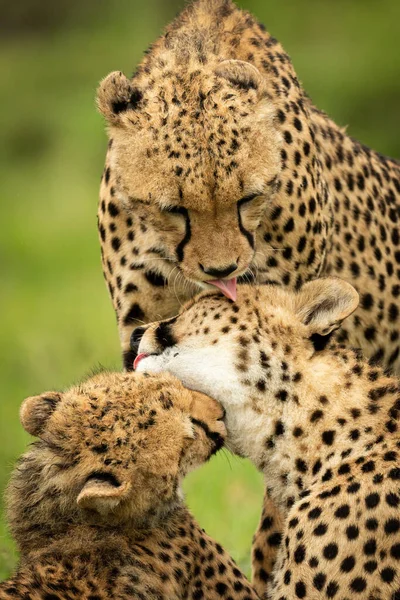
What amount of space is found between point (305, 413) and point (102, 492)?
2.09 feet

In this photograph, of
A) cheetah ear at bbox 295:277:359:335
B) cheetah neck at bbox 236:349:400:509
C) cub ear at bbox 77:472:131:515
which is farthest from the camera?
cheetah ear at bbox 295:277:359:335

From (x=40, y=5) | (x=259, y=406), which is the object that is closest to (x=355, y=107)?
(x=40, y=5)

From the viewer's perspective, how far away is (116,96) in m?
3.93

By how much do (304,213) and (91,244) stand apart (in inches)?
329

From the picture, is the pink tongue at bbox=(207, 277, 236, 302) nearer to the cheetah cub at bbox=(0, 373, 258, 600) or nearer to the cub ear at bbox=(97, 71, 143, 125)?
the cheetah cub at bbox=(0, 373, 258, 600)

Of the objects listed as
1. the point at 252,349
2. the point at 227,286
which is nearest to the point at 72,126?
the point at 227,286

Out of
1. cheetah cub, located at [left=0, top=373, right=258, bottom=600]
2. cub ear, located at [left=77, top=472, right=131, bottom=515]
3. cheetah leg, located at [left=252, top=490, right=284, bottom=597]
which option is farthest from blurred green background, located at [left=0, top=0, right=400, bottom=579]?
cub ear, located at [left=77, top=472, right=131, bottom=515]

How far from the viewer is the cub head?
335cm

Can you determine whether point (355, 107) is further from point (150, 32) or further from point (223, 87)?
point (223, 87)

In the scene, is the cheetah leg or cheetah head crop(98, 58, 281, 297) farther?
the cheetah leg

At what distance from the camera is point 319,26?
15930mm

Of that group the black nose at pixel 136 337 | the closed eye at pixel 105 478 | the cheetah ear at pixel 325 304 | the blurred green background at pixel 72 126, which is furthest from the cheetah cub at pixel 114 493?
the blurred green background at pixel 72 126

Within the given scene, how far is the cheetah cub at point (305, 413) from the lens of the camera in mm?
3289

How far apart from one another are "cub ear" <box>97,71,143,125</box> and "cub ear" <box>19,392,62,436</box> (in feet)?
2.99
